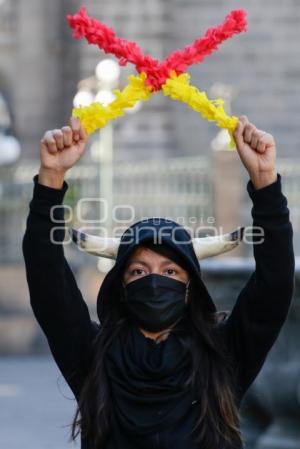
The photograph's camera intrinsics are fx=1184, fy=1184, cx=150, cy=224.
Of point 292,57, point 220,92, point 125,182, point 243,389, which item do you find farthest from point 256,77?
point 243,389

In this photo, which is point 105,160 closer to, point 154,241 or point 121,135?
point 121,135

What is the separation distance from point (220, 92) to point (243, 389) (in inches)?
581

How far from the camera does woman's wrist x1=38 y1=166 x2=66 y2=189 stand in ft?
10.5

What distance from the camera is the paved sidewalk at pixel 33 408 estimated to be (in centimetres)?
802

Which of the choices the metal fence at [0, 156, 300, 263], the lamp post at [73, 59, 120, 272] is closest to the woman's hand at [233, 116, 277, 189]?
the lamp post at [73, 59, 120, 272]

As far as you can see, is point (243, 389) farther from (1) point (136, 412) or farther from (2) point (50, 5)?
(2) point (50, 5)

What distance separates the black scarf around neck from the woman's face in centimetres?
18

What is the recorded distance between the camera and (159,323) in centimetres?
323

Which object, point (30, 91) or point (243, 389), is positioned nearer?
point (243, 389)

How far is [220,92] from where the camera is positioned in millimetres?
17891

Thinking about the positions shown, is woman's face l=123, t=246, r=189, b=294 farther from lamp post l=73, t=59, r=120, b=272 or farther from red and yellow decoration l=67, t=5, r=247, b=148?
lamp post l=73, t=59, r=120, b=272

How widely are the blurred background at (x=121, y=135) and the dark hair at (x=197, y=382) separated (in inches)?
211

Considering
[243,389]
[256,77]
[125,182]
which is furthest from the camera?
[256,77]

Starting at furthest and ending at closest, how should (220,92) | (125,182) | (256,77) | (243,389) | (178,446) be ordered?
(256,77), (220,92), (125,182), (243,389), (178,446)
